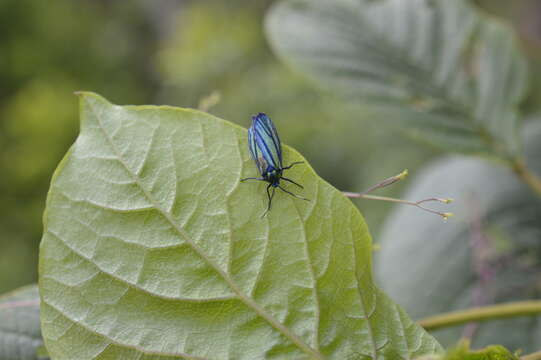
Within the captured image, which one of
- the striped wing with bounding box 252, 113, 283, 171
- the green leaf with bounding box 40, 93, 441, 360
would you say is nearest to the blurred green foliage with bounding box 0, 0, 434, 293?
the striped wing with bounding box 252, 113, 283, 171

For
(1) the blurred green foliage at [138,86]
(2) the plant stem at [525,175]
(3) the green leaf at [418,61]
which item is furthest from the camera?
(1) the blurred green foliage at [138,86]

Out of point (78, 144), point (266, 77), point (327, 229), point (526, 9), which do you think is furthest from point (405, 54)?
point (526, 9)

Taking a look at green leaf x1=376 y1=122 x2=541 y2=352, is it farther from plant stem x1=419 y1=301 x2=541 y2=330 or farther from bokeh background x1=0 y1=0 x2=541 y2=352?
plant stem x1=419 y1=301 x2=541 y2=330

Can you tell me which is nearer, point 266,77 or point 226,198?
point 226,198

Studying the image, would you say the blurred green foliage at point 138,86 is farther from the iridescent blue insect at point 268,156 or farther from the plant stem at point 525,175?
the iridescent blue insect at point 268,156

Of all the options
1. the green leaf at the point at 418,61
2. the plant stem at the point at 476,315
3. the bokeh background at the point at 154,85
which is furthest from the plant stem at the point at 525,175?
the plant stem at the point at 476,315

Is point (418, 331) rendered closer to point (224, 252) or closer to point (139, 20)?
point (224, 252)

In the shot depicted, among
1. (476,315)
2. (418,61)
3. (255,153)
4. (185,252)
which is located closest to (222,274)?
(185,252)
